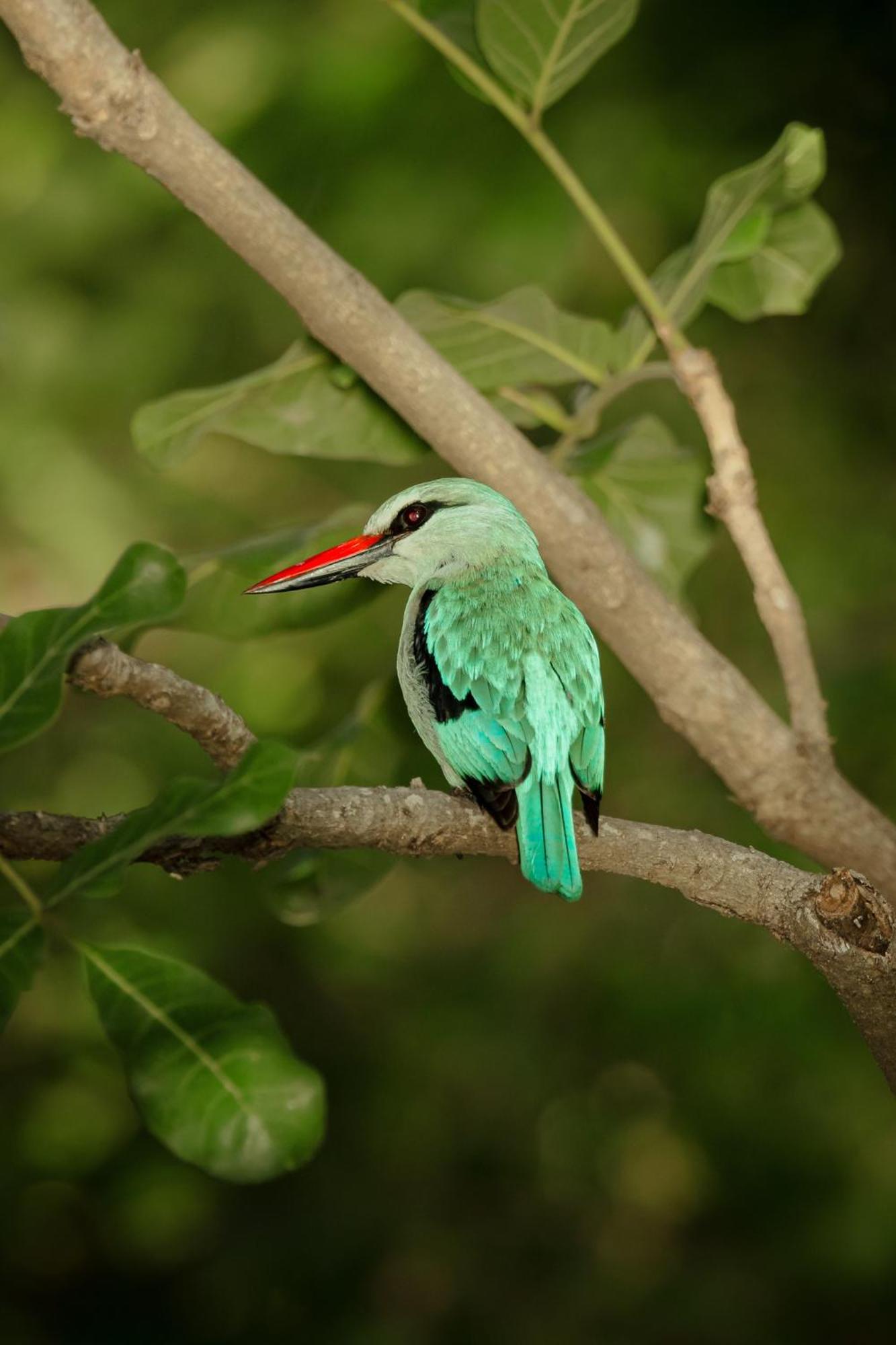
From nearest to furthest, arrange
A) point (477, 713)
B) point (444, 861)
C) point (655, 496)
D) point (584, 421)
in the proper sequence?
1. point (477, 713)
2. point (584, 421)
3. point (655, 496)
4. point (444, 861)

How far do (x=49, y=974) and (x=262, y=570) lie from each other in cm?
234

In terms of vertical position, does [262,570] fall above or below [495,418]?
below

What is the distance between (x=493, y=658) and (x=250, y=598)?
533 mm

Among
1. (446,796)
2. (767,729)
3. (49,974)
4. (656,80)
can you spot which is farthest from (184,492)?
(446,796)

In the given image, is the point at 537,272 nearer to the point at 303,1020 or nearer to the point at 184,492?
the point at 184,492

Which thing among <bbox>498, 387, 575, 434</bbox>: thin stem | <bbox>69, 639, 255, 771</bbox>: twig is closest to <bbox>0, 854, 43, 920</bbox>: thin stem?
<bbox>69, 639, 255, 771</bbox>: twig

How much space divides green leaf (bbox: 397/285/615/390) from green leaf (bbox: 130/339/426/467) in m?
0.16

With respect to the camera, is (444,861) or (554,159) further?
(444,861)

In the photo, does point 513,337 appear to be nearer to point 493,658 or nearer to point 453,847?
point 493,658

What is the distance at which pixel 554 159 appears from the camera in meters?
2.44

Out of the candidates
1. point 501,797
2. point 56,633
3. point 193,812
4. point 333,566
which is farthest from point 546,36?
point 193,812

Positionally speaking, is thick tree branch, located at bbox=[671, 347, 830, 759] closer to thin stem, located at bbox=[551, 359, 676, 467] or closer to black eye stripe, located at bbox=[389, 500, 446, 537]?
thin stem, located at bbox=[551, 359, 676, 467]

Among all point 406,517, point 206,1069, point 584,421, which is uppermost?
point 584,421

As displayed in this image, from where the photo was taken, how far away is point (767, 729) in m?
2.45
